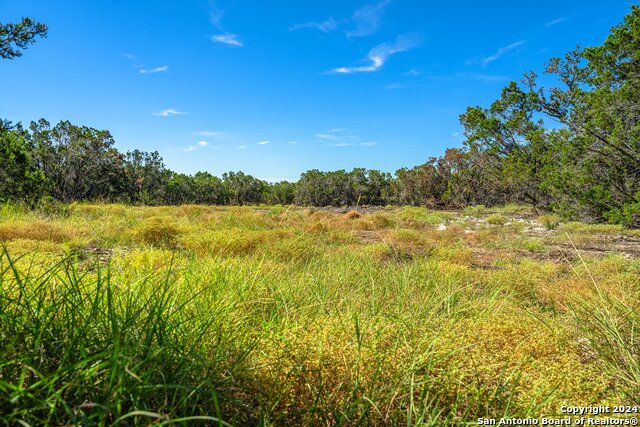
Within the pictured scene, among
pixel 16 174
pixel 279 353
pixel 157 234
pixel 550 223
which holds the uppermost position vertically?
pixel 16 174

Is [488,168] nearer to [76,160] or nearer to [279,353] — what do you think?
[279,353]

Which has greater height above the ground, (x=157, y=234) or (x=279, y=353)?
(x=157, y=234)

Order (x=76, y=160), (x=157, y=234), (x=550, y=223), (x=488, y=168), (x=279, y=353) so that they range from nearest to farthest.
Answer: (x=279, y=353) < (x=157, y=234) < (x=550, y=223) < (x=488, y=168) < (x=76, y=160)

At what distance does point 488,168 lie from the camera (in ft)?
71.8

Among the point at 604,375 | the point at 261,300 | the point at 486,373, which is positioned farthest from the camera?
the point at 261,300

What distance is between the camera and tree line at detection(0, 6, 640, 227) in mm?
8766

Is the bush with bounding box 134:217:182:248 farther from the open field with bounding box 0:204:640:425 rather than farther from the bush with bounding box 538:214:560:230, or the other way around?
the bush with bounding box 538:214:560:230

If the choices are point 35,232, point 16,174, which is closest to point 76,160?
point 16,174

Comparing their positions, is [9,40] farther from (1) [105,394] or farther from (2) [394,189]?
(2) [394,189]

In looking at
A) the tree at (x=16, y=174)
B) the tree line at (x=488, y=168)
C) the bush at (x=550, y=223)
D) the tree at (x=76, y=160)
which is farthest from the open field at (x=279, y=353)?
the tree at (x=76, y=160)

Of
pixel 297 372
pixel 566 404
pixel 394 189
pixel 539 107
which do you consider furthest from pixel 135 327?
pixel 394 189

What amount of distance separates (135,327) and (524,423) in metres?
1.47

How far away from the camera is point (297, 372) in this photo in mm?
1396

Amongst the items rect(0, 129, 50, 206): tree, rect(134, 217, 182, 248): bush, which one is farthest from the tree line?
rect(134, 217, 182, 248): bush
